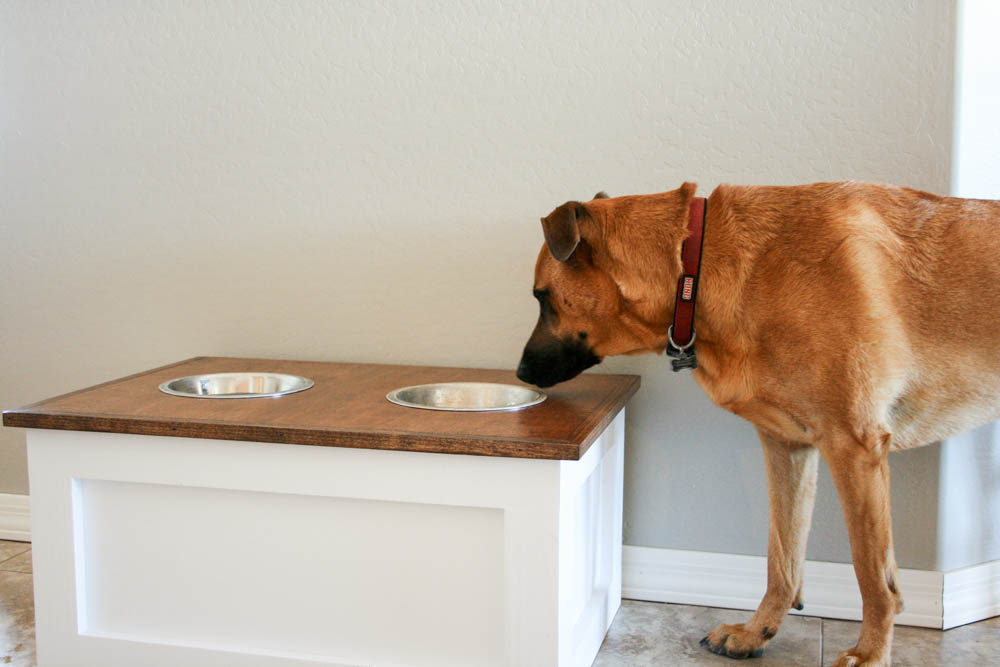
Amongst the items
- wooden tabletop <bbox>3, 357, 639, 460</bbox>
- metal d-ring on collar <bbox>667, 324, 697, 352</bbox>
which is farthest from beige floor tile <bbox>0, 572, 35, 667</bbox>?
metal d-ring on collar <bbox>667, 324, 697, 352</bbox>

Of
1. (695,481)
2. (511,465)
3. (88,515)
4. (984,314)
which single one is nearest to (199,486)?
(88,515)

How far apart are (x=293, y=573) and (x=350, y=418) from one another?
349 millimetres

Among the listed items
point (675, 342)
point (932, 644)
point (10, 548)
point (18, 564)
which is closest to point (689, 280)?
point (675, 342)

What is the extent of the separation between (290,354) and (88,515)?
2.66 ft

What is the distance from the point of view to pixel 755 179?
89.3 inches

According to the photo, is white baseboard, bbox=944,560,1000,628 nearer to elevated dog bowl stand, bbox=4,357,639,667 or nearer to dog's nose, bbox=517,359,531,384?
elevated dog bowl stand, bbox=4,357,639,667

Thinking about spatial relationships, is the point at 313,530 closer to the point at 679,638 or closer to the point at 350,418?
the point at 350,418

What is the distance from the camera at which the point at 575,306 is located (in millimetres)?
1901

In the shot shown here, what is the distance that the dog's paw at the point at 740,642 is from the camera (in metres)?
2.06

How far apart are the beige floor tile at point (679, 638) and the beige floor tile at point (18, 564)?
5.58 ft

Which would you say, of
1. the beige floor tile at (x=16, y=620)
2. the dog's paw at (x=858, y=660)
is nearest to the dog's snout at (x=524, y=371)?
the dog's paw at (x=858, y=660)

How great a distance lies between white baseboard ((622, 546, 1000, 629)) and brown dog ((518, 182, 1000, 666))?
50cm

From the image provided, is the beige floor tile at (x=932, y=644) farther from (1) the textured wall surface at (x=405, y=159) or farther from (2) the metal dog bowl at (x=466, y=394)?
(2) the metal dog bowl at (x=466, y=394)

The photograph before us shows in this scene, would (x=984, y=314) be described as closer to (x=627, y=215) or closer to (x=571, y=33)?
(x=627, y=215)
